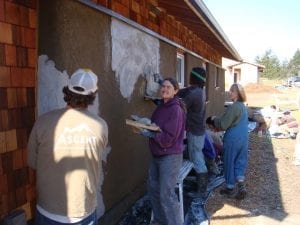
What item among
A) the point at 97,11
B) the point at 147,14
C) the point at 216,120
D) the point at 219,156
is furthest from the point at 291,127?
the point at 97,11

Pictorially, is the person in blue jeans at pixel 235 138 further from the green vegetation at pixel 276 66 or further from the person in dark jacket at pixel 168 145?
the green vegetation at pixel 276 66

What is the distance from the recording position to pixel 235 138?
6020mm

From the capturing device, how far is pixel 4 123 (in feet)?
8.60

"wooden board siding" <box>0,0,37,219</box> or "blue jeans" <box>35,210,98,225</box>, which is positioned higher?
"wooden board siding" <box>0,0,37,219</box>

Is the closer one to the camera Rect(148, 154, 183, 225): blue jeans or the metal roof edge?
Rect(148, 154, 183, 225): blue jeans

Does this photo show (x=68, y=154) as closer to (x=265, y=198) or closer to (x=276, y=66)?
(x=265, y=198)

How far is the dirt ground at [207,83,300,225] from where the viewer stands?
5219 millimetres

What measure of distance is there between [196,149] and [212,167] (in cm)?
155

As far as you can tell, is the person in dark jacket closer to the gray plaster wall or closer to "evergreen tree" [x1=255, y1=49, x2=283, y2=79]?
the gray plaster wall

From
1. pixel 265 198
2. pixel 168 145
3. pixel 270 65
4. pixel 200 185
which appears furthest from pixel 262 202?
pixel 270 65

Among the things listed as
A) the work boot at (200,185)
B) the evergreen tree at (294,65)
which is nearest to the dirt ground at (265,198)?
the work boot at (200,185)

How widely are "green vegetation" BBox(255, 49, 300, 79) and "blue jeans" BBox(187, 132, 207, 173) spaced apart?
8229 cm

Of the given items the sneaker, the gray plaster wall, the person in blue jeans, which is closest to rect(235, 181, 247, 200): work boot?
the person in blue jeans

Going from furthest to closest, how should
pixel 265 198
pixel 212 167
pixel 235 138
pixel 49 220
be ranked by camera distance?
pixel 212 167 → pixel 265 198 → pixel 235 138 → pixel 49 220
